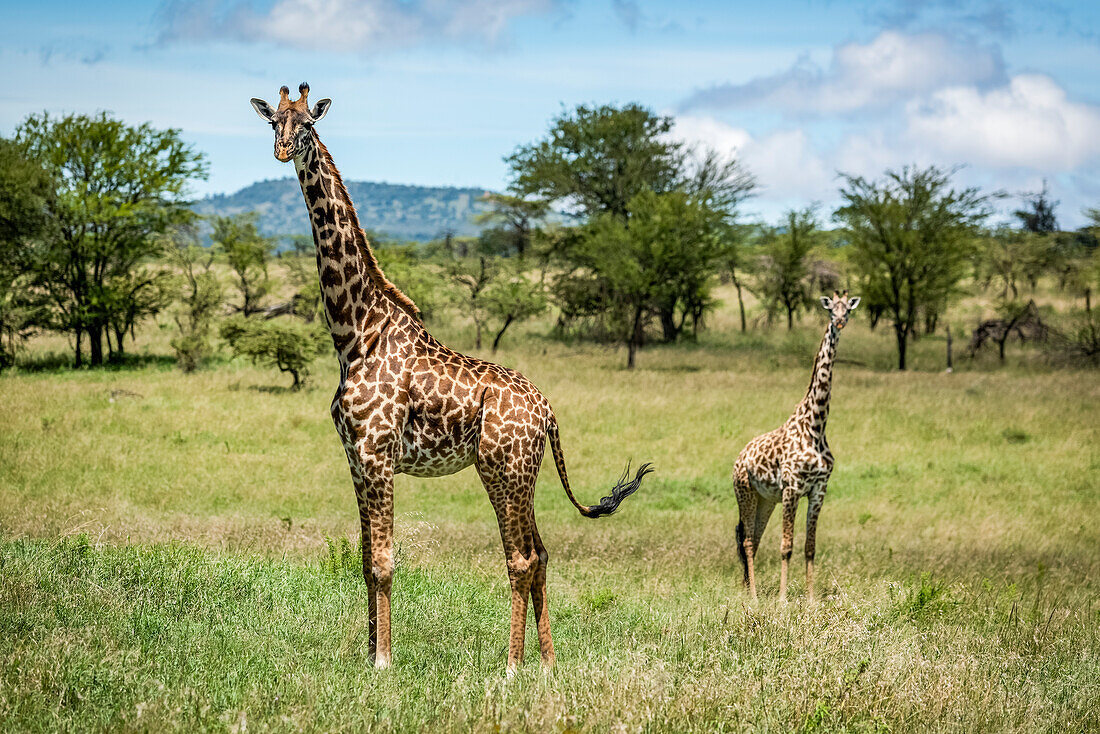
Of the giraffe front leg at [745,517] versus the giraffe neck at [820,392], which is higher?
the giraffe neck at [820,392]

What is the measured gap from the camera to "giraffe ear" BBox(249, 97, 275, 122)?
231 inches

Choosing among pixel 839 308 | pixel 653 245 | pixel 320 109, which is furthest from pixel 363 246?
pixel 653 245

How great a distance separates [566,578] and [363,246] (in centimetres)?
495

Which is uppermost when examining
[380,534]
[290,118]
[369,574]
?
[290,118]

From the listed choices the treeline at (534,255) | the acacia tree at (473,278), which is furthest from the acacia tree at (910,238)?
the acacia tree at (473,278)

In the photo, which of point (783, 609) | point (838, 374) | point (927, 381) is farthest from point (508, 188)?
point (783, 609)

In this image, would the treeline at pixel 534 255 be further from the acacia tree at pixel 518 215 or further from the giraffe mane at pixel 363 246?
the giraffe mane at pixel 363 246

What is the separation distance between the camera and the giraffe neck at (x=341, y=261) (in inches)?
237

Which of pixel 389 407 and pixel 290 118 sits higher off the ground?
pixel 290 118

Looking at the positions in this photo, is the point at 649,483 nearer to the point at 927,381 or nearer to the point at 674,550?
the point at 674,550

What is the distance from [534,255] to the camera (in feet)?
147

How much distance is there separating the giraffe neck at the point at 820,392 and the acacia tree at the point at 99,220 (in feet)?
77.1

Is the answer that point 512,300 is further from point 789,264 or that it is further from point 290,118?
Answer: point 290,118

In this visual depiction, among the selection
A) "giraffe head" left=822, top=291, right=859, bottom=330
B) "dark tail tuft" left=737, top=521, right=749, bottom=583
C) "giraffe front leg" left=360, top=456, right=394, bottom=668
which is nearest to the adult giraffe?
"giraffe front leg" left=360, top=456, right=394, bottom=668
